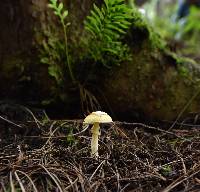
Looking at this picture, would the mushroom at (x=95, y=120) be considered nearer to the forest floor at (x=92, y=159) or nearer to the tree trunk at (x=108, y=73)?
the forest floor at (x=92, y=159)

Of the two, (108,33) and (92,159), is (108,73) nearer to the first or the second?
(108,33)

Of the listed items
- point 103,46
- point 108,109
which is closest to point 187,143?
point 108,109

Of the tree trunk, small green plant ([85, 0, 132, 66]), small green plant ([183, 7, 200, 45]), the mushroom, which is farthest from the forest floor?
small green plant ([183, 7, 200, 45])

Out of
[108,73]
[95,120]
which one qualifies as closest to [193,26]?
[108,73]

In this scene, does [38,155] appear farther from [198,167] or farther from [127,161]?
[198,167]

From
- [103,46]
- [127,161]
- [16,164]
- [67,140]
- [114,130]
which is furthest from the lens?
[103,46]

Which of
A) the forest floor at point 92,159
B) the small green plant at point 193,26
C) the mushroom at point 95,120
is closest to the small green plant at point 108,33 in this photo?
the forest floor at point 92,159

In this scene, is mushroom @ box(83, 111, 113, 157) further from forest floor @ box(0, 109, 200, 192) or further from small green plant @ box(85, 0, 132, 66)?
small green plant @ box(85, 0, 132, 66)

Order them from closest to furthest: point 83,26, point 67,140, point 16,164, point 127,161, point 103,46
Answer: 1. point 16,164
2. point 127,161
3. point 67,140
4. point 103,46
5. point 83,26
